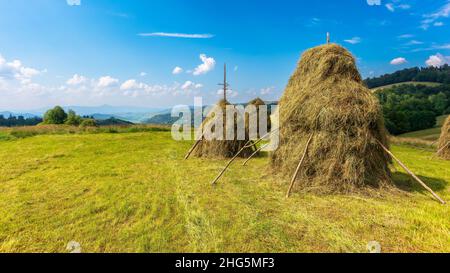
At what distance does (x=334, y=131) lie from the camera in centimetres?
723

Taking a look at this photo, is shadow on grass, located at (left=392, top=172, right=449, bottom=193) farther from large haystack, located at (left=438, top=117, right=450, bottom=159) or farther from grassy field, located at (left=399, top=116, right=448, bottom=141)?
grassy field, located at (left=399, top=116, right=448, bottom=141)

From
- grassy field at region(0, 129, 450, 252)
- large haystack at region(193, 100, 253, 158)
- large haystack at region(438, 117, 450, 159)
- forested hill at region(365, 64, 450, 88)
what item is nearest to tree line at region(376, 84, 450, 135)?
forested hill at region(365, 64, 450, 88)

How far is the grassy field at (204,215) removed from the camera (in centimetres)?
420

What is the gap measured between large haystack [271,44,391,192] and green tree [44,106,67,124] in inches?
1841

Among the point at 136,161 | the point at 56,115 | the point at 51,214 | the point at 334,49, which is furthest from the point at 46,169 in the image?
the point at 56,115

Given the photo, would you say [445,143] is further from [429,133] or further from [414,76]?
[414,76]

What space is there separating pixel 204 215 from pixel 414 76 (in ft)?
357

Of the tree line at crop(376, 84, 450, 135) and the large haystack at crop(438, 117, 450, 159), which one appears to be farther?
the tree line at crop(376, 84, 450, 135)

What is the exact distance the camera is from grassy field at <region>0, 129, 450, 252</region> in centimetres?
420

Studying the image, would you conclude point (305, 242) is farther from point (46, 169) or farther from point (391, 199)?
point (46, 169)

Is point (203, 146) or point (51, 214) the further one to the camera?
point (203, 146)

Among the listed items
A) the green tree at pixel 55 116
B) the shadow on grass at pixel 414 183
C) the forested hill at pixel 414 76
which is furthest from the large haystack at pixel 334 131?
the forested hill at pixel 414 76

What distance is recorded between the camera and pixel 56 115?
42.7 m
